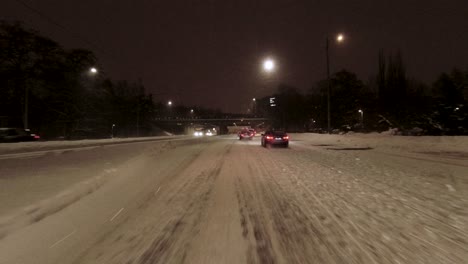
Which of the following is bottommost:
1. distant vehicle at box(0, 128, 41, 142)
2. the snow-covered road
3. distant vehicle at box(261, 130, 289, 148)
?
the snow-covered road

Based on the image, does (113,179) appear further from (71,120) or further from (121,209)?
(71,120)

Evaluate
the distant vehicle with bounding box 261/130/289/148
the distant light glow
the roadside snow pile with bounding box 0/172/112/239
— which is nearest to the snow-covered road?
the roadside snow pile with bounding box 0/172/112/239

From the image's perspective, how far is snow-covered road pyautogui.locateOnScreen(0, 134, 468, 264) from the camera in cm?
584

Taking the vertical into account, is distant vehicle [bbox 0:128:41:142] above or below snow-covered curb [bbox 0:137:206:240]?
above

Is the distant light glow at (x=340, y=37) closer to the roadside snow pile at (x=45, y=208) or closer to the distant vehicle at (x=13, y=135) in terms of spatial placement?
the distant vehicle at (x=13, y=135)

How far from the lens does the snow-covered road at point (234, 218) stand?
5840 millimetres

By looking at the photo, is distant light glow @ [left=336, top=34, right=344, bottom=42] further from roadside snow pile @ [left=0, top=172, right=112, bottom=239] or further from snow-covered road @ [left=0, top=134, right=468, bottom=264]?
roadside snow pile @ [left=0, top=172, right=112, bottom=239]

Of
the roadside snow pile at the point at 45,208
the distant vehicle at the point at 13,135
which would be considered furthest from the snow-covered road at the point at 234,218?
the distant vehicle at the point at 13,135

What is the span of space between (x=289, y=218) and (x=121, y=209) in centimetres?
346

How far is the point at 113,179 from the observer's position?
14.1 metres

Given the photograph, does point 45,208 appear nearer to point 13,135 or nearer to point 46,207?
point 46,207

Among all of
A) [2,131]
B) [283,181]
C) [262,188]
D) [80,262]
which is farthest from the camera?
[2,131]

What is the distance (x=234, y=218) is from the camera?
26.5ft

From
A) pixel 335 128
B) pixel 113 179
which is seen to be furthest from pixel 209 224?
pixel 335 128
